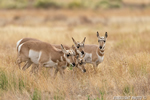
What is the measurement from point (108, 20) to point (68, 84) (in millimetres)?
22388

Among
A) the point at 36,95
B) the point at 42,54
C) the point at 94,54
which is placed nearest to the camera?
the point at 36,95

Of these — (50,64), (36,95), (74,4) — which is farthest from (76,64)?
(74,4)

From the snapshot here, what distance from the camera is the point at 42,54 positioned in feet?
25.5

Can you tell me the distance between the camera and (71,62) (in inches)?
290

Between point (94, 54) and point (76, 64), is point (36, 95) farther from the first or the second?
point (94, 54)

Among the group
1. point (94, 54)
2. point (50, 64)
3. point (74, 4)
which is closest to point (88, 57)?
point (94, 54)

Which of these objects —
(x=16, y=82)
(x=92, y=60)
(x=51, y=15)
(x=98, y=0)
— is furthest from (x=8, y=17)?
(x=98, y=0)

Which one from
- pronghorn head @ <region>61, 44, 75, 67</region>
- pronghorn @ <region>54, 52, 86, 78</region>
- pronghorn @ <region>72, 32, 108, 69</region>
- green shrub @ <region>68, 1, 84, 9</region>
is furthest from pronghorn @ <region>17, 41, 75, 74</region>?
green shrub @ <region>68, 1, 84, 9</region>

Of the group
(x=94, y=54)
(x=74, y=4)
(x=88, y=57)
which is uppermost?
(x=74, y=4)

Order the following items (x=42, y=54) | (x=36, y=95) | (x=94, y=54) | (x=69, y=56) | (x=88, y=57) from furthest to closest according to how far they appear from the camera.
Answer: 1. (x=88, y=57)
2. (x=94, y=54)
3. (x=42, y=54)
4. (x=69, y=56)
5. (x=36, y=95)

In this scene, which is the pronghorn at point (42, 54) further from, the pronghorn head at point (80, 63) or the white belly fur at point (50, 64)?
the pronghorn head at point (80, 63)

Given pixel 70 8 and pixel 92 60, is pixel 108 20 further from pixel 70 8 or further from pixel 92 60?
pixel 92 60

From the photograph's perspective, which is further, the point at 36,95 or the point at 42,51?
the point at 42,51

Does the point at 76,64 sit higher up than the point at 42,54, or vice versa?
the point at 42,54
